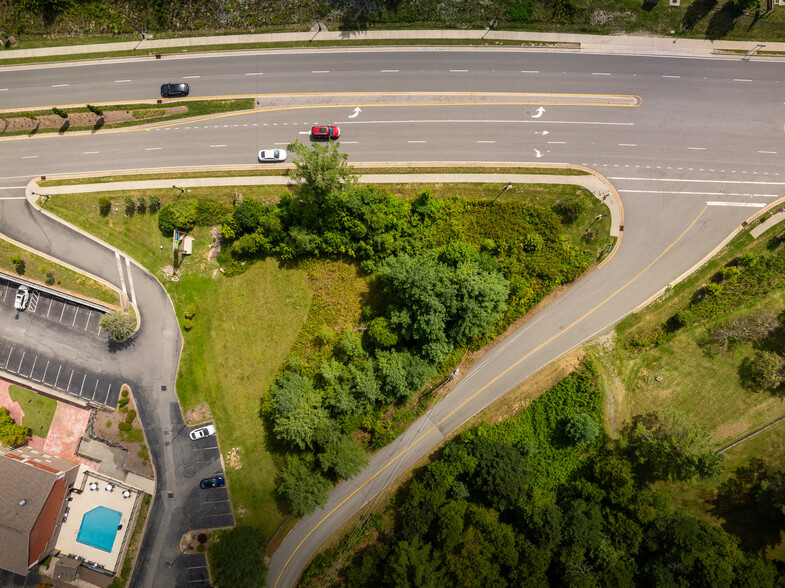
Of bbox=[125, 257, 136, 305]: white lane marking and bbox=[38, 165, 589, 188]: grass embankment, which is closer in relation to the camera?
bbox=[38, 165, 589, 188]: grass embankment

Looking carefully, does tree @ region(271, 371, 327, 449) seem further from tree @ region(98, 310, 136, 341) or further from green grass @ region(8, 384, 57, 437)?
green grass @ region(8, 384, 57, 437)

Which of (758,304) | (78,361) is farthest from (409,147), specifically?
(78,361)

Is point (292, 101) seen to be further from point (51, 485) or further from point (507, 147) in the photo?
point (51, 485)

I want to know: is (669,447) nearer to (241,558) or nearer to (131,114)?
(241,558)

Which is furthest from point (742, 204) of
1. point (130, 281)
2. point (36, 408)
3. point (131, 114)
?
point (36, 408)

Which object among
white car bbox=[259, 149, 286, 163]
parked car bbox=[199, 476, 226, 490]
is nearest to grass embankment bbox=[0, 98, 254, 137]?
white car bbox=[259, 149, 286, 163]
